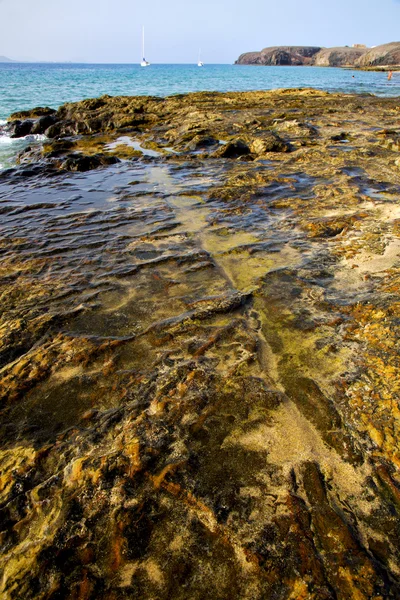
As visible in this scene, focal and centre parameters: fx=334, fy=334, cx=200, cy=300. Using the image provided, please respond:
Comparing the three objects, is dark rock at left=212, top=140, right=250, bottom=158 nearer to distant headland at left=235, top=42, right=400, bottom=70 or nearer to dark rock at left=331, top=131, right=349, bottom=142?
dark rock at left=331, top=131, right=349, bottom=142

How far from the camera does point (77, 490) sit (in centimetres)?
197

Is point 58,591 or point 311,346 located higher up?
point 311,346

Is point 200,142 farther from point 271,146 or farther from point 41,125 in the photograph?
point 41,125

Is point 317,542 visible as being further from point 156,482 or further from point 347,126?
point 347,126

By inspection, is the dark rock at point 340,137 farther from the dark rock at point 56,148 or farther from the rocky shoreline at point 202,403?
the dark rock at point 56,148

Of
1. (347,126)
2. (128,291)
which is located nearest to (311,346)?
(128,291)

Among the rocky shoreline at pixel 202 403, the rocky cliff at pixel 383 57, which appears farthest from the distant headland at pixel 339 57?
the rocky shoreline at pixel 202 403

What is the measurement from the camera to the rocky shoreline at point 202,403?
5.48 ft

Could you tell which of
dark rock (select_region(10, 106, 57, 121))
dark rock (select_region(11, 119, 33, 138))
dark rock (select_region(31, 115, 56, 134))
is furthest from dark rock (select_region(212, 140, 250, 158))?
dark rock (select_region(10, 106, 57, 121))

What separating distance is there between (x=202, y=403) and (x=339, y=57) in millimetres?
180047

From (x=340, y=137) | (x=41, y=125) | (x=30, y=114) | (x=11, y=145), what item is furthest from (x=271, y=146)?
(x=30, y=114)

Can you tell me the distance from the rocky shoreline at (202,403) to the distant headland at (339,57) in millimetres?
113896

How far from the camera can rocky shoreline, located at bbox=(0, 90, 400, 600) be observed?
167cm

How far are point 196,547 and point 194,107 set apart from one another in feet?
69.9
